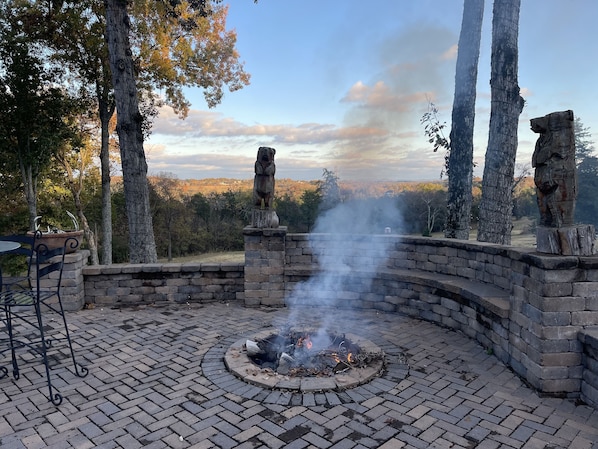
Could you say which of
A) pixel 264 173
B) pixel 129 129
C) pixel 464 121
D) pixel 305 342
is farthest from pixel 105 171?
pixel 305 342

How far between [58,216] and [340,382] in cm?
1848

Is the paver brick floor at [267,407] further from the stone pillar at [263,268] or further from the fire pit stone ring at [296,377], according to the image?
the stone pillar at [263,268]

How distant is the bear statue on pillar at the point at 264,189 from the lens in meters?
6.30

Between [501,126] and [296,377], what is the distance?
20.5 ft

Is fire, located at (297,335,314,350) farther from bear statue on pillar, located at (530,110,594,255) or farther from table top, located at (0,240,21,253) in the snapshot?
table top, located at (0,240,21,253)

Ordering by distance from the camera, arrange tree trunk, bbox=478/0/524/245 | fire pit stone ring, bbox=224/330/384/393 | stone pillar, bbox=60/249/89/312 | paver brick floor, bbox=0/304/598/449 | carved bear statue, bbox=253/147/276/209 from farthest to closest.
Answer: tree trunk, bbox=478/0/524/245
carved bear statue, bbox=253/147/276/209
stone pillar, bbox=60/249/89/312
fire pit stone ring, bbox=224/330/384/393
paver brick floor, bbox=0/304/598/449

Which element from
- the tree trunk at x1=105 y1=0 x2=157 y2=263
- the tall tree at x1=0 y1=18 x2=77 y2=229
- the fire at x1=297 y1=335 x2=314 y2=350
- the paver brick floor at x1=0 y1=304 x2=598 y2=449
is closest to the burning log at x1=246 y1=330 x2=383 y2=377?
the fire at x1=297 y1=335 x2=314 y2=350

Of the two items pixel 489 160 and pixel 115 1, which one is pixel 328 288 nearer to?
pixel 489 160

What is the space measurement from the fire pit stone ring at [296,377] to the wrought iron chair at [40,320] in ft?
5.08

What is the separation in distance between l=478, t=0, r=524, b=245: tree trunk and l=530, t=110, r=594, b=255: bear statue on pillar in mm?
3972

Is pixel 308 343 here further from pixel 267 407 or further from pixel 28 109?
pixel 28 109

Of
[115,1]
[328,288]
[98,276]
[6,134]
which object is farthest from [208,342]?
[6,134]

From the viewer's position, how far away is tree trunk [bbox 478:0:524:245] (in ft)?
23.0

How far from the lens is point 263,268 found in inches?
253
